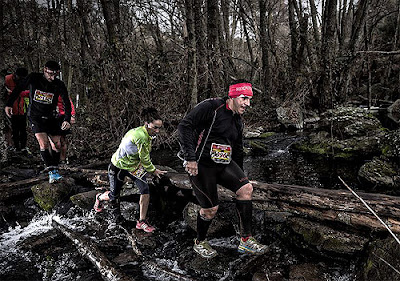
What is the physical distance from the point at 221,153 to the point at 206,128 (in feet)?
1.24

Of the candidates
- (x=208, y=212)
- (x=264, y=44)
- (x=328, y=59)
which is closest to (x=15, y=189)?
(x=208, y=212)

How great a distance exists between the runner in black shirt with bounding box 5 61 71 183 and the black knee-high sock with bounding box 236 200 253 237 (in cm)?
404

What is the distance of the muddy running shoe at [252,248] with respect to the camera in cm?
381

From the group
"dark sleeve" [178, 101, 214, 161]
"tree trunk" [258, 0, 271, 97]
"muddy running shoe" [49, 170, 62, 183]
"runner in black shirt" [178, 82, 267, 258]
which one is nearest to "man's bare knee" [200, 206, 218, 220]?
"runner in black shirt" [178, 82, 267, 258]

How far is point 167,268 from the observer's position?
3.79m

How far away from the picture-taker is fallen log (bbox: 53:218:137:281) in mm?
3529

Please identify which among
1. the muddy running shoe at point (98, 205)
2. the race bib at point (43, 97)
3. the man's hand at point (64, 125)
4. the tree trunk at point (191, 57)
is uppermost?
the tree trunk at point (191, 57)

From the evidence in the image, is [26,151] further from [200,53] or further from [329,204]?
[329,204]

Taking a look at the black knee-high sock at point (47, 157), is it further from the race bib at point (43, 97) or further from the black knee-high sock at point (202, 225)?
the black knee-high sock at point (202, 225)

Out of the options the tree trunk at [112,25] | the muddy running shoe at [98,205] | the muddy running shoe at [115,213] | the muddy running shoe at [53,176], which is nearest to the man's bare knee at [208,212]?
the muddy running shoe at [115,213]

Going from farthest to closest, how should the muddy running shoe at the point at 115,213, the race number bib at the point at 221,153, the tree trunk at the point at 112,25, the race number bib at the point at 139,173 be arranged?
the tree trunk at the point at 112,25
the muddy running shoe at the point at 115,213
the race number bib at the point at 139,173
the race number bib at the point at 221,153

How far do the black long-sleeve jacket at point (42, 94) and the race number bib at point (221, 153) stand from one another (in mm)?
3766

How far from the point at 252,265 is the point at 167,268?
113 centimetres

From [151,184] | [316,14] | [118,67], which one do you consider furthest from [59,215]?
[316,14]
